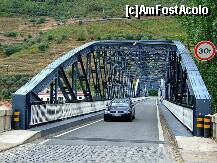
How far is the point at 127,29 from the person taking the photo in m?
127

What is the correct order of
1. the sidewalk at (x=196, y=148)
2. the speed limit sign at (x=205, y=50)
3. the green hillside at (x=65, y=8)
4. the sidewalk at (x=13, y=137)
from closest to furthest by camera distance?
the sidewalk at (x=196, y=148) < the sidewalk at (x=13, y=137) < the speed limit sign at (x=205, y=50) < the green hillside at (x=65, y=8)

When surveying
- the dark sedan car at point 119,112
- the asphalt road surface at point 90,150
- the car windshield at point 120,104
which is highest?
the car windshield at point 120,104

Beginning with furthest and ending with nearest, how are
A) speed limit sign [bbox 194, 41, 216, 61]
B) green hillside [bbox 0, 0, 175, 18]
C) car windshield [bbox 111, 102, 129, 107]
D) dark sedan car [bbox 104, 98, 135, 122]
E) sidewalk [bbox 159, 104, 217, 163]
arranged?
green hillside [bbox 0, 0, 175, 18] → car windshield [bbox 111, 102, 129, 107] → dark sedan car [bbox 104, 98, 135, 122] → speed limit sign [bbox 194, 41, 216, 61] → sidewalk [bbox 159, 104, 217, 163]

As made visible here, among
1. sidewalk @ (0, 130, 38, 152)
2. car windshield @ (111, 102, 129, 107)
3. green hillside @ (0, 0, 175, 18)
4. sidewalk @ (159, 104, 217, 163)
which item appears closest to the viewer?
sidewalk @ (159, 104, 217, 163)

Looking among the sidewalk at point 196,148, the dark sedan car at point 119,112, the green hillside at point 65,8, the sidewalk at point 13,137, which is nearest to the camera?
the sidewalk at point 196,148

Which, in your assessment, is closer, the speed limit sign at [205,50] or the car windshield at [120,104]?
the speed limit sign at [205,50]

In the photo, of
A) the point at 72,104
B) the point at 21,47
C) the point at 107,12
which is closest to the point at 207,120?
the point at 72,104

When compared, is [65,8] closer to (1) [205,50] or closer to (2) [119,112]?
(2) [119,112]

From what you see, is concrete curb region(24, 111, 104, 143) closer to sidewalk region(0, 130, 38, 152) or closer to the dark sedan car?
sidewalk region(0, 130, 38, 152)

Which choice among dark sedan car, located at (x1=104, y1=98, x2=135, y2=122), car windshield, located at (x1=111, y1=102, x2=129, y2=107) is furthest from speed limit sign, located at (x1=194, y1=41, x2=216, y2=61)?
car windshield, located at (x1=111, y1=102, x2=129, y2=107)

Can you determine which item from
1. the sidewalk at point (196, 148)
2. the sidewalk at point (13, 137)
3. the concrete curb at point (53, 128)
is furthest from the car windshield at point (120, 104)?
the sidewalk at point (13, 137)

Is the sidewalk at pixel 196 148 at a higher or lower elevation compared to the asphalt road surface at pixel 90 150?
higher

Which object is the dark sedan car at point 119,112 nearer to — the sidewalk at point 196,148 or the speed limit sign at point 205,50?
the sidewalk at point 196,148

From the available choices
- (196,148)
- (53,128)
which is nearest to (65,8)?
(53,128)
